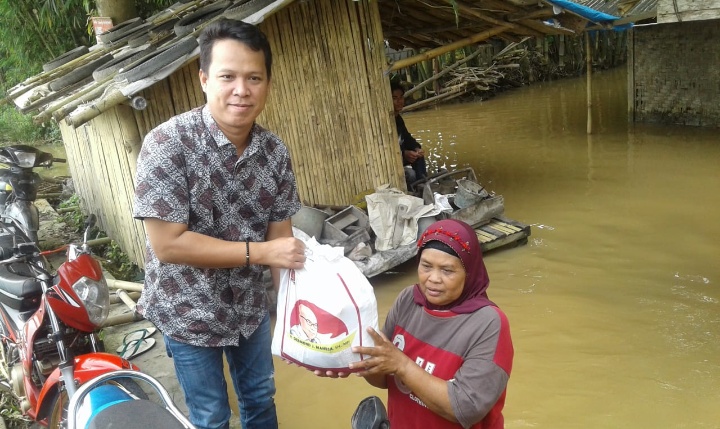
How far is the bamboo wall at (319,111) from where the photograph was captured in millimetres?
5430

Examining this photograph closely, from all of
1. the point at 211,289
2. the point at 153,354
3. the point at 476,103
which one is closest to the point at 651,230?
the point at 153,354

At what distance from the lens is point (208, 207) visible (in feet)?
6.32

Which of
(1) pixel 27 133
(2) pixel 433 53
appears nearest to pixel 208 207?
(2) pixel 433 53

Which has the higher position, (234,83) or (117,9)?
(117,9)

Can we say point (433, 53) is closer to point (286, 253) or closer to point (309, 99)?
point (309, 99)

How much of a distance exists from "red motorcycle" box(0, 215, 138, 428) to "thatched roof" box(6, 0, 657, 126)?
144 centimetres

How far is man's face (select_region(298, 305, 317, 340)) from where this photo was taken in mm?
1782

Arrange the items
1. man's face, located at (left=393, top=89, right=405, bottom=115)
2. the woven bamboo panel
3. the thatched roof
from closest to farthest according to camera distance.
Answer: the thatched roof < the woven bamboo panel < man's face, located at (left=393, top=89, right=405, bottom=115)

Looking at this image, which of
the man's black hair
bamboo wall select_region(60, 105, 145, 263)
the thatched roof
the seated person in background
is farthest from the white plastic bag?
the seated person in background

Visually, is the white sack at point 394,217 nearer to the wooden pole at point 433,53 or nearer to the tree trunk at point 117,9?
the wooden pole at point 433,53

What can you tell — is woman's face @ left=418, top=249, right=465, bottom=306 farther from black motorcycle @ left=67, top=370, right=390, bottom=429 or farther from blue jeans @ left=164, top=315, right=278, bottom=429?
Answer: blue jeans @ left=164, top=315, right=278, bottom=429

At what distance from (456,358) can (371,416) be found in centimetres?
A: 30

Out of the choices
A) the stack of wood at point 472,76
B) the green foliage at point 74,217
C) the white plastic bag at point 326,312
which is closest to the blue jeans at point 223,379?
the white plastic bag at point 326,312

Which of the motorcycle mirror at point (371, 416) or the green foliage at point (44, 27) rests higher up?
the green foliage at point (44, 27)
